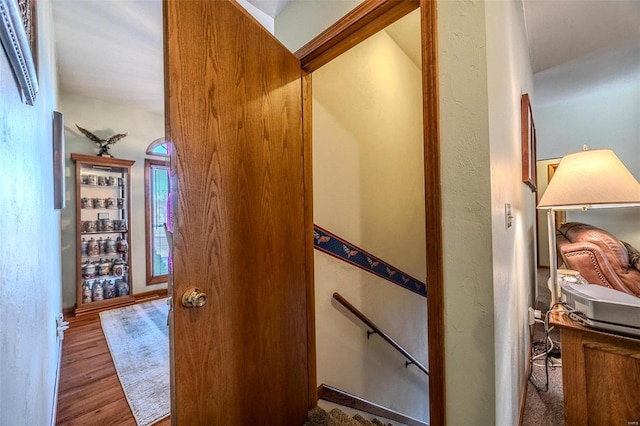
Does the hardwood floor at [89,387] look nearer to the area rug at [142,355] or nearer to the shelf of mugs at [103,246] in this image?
the area rug at [142,355]

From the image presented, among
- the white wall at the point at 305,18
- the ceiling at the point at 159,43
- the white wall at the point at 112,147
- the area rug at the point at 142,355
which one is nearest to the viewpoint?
the white wall at the point at 305,18

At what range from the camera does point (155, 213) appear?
423 centimetres

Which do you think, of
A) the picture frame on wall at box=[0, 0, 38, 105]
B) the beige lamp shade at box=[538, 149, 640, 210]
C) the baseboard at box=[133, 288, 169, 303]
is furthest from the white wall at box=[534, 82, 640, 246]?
the baseboard at box=[133, 288, 169, 303]

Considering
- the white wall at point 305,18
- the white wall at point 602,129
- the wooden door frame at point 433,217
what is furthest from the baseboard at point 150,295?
the white wall at point 602,129

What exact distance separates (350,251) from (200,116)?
1.36 metres

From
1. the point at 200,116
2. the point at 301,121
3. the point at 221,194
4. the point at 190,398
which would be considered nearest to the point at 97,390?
the point at 190,398

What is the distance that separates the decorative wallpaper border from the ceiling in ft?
5.04

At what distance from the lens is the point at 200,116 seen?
3.16ft

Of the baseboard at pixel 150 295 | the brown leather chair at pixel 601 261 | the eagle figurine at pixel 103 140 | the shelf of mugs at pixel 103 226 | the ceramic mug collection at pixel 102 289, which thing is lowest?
the baseboard at pixel 150 295

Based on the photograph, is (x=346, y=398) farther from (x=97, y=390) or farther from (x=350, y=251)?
(x=97, y=390)

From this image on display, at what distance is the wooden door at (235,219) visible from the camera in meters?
0.91

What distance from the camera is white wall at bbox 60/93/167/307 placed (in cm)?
339

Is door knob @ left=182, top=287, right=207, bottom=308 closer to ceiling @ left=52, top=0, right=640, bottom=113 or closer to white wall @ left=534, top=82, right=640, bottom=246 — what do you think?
ceiling @ left=52, top=0, right=640, bottom=113

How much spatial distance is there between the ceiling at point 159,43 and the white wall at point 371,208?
32.0 inches
